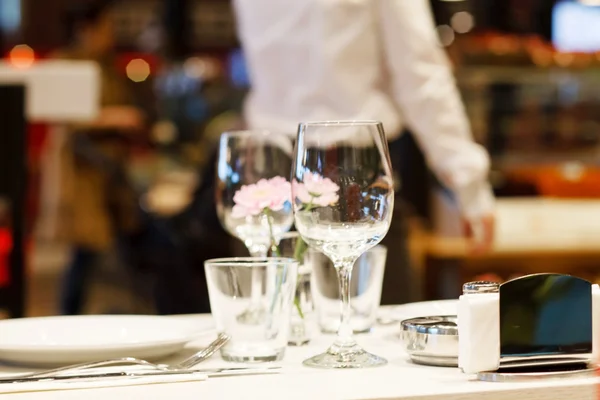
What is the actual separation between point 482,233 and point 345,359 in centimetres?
140

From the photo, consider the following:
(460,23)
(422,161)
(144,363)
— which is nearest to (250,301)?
(144,363)

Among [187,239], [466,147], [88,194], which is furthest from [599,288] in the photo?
[88,194]

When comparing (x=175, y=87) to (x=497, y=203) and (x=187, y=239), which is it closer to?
(x=497, y=203)

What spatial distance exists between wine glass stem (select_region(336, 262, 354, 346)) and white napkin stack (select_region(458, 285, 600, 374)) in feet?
0.48

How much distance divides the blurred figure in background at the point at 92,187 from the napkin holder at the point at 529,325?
3.78m

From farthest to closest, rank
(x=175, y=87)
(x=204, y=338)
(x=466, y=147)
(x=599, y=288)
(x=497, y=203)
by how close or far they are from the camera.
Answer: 1. (x=175, y=87)
2. (x=497, y=203)
3. (x=466, y=147)
4. (x=204, y=338)
5. (x=599, y=288)

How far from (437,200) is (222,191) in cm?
289

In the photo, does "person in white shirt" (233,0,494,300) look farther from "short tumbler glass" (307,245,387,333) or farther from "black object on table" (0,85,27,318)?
"short tumbler glass" (307,245,387,333)

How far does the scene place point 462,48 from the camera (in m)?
5.07

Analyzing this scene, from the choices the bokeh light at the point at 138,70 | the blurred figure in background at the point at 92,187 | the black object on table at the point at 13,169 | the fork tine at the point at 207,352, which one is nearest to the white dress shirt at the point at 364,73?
the black object on table at the point at 13,169

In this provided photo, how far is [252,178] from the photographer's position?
49.3 inches

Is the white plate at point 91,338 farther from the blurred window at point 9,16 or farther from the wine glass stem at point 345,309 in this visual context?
the blurred window at point 9,16

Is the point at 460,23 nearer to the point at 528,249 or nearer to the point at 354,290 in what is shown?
the point at 528,249

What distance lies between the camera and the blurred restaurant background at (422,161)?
288cm
